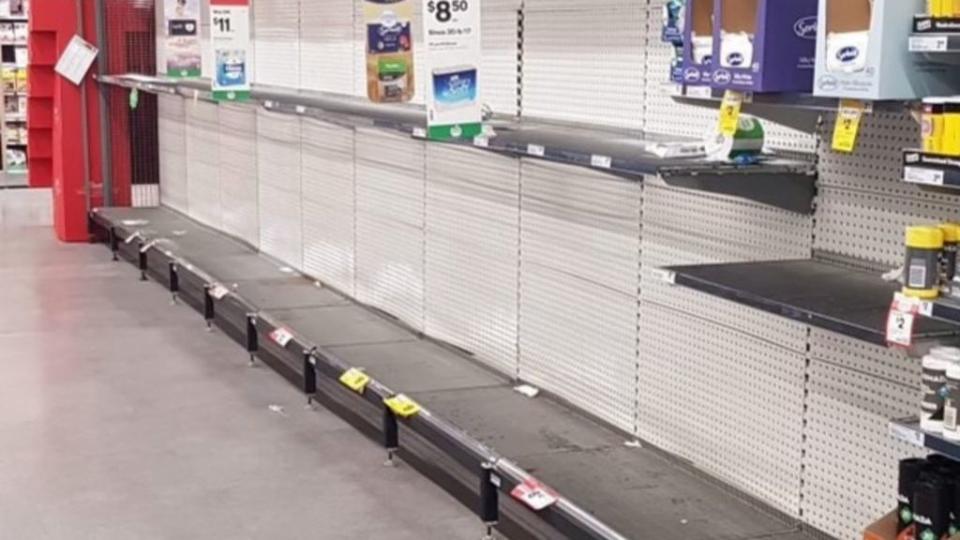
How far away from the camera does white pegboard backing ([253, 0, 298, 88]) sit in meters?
7.95

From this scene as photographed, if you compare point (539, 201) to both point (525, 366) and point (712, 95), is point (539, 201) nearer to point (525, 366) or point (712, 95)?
point (525, 366)

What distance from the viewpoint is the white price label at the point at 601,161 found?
12.0 feet

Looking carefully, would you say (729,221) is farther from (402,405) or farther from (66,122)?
(66,122)

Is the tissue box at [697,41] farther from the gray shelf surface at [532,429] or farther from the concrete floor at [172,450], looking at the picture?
the concrete floor at [172,450]

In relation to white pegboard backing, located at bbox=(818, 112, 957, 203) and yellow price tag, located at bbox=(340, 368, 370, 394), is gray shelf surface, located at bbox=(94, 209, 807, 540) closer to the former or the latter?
yellow price tag, located at bbox=(340, 368, 370, 394)

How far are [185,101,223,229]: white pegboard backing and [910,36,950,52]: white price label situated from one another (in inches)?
296

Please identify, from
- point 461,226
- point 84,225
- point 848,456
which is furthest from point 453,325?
point 84,225

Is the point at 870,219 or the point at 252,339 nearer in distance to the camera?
the point at 870,219

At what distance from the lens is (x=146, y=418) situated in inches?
242

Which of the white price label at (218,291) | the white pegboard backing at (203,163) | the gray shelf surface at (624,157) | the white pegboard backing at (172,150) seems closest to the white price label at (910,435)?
the gray shelf surface at (624,157)

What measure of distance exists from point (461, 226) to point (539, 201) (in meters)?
0.78

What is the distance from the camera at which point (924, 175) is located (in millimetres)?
2545

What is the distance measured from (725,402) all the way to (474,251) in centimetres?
189

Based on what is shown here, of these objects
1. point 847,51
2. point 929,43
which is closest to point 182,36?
point 847,51
